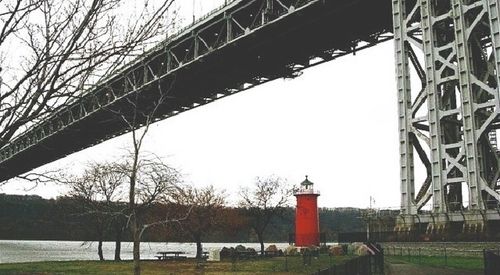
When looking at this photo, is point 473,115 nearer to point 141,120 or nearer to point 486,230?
point 486,230

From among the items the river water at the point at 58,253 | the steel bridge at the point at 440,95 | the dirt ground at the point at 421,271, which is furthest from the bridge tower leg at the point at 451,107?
the river water at the point at 58,253

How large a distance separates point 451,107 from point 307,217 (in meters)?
25.8

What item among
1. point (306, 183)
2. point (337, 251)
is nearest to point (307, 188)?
point (306, 183)

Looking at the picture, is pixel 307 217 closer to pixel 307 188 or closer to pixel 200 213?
pixel 307 188

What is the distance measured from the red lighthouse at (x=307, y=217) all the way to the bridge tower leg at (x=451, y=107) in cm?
2450

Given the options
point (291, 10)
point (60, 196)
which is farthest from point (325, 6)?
point (60, 196)

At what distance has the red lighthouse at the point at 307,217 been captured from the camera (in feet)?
138

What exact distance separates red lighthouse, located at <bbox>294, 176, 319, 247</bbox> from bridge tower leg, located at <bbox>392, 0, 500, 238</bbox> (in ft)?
80.4

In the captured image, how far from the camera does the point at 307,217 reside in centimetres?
4262

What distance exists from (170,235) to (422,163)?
34.0 m

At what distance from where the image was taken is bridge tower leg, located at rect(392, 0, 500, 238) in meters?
15.6

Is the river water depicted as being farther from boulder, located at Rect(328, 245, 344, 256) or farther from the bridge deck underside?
the bridge deck underside

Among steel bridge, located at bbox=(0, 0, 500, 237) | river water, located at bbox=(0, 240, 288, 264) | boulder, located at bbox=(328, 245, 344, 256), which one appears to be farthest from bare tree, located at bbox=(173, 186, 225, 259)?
steel bridge, located at bbox=(0, 0, 500, 237)

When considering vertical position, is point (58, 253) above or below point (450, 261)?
below
